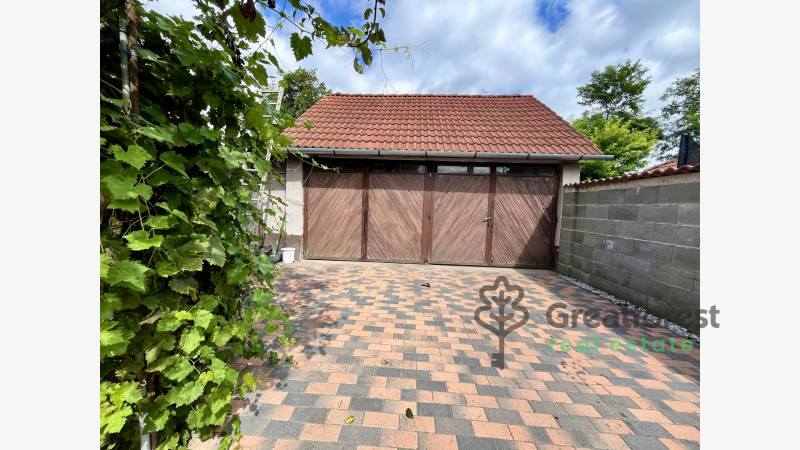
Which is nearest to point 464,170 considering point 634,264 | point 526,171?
point 526,171

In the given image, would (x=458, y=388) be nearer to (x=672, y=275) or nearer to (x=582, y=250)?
(x=672, y=275)

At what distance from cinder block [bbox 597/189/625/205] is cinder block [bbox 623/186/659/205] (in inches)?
3.5

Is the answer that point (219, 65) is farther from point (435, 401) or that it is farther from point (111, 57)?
point (435, 401)

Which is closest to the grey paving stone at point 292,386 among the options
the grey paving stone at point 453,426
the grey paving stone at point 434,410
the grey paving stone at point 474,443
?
the grey paving stone at point 434,410

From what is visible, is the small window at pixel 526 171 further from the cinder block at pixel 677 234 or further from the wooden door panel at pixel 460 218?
the cinder block at pixel 677 234

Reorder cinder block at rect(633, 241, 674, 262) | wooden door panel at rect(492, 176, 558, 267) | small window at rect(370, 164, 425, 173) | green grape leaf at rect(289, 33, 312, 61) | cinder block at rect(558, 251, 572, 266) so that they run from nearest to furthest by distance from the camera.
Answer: green grape leaf at rect(289, 33, 312, 61) < cinder block at rect(633, 241, 674, 262) < cinder block at rect(558, 251, 572, 266) < wooden door panel at rect(492, 176, 558, 267) < small window at rect(370, 164, 425, 173)

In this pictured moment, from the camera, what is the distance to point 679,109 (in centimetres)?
2186

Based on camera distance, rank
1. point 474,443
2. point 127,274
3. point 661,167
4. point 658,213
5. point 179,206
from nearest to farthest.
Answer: point 127,274 < point 179,206 < point 474,443 < point 658,213 < point 661,167

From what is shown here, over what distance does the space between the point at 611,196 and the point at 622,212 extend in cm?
37

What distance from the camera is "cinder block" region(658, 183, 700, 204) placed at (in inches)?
116

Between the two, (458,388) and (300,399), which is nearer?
(300,399)

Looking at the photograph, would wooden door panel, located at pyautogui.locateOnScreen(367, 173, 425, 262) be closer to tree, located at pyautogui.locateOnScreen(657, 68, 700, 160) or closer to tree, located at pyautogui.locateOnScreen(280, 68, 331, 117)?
tree, located at pyautogui.locateOnScreen(280, 68, 331, 117)

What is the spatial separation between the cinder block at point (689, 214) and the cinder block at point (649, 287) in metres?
0.82

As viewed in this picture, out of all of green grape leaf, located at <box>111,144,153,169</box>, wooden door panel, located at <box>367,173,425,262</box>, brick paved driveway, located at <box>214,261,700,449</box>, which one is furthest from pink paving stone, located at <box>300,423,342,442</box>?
wooden door panel, located at <box>367,173,425,262</box>
